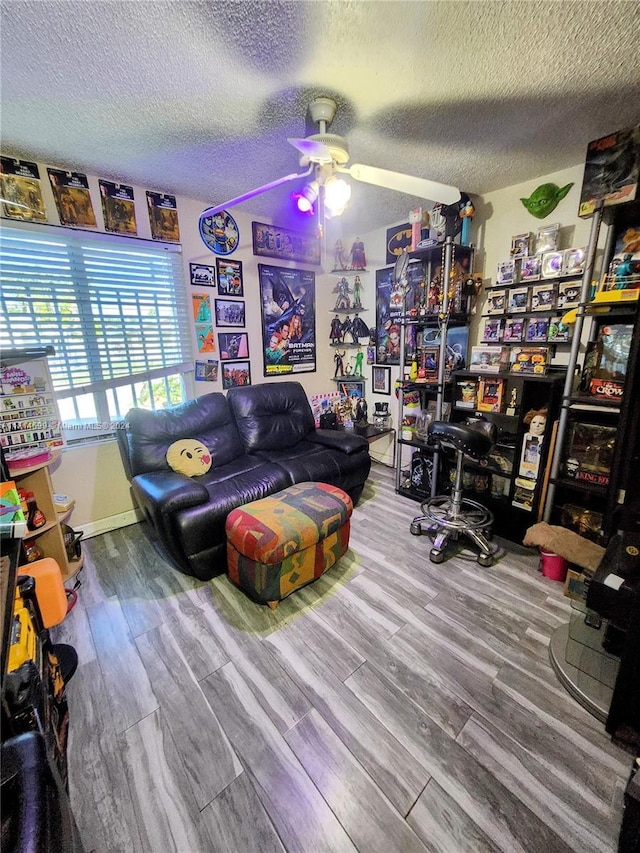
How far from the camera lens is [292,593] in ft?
6.24

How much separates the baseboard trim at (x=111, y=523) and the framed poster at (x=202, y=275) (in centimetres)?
196

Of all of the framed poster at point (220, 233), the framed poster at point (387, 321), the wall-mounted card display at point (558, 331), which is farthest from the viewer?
the framed poster at point (387, 321)

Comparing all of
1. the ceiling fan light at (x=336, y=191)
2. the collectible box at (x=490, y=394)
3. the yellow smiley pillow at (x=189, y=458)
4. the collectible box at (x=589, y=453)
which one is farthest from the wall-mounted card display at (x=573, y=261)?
the yellow smiley pillow at (x=189, y=458)

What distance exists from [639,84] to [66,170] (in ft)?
10.1

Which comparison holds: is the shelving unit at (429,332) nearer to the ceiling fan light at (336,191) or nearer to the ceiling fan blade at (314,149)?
the ceiling fan light at (336,191)

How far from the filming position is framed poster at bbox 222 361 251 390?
3049mm

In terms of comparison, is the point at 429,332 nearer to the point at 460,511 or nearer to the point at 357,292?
the point at 357,292

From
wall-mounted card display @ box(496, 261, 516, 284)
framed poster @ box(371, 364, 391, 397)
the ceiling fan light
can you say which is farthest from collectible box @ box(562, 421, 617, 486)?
the ceiling fan light

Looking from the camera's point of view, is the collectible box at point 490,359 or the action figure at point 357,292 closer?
the collectible box at point 490,359

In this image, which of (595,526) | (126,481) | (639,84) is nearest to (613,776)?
(595,526)

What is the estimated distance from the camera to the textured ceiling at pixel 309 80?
43.7 inches

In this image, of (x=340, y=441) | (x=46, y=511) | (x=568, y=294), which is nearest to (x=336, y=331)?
(x=340, y=441)

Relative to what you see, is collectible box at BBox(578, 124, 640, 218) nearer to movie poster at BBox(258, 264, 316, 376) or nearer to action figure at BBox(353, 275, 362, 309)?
action figure at BBox(353, 275, 362, 309)

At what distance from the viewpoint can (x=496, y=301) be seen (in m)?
2.46
